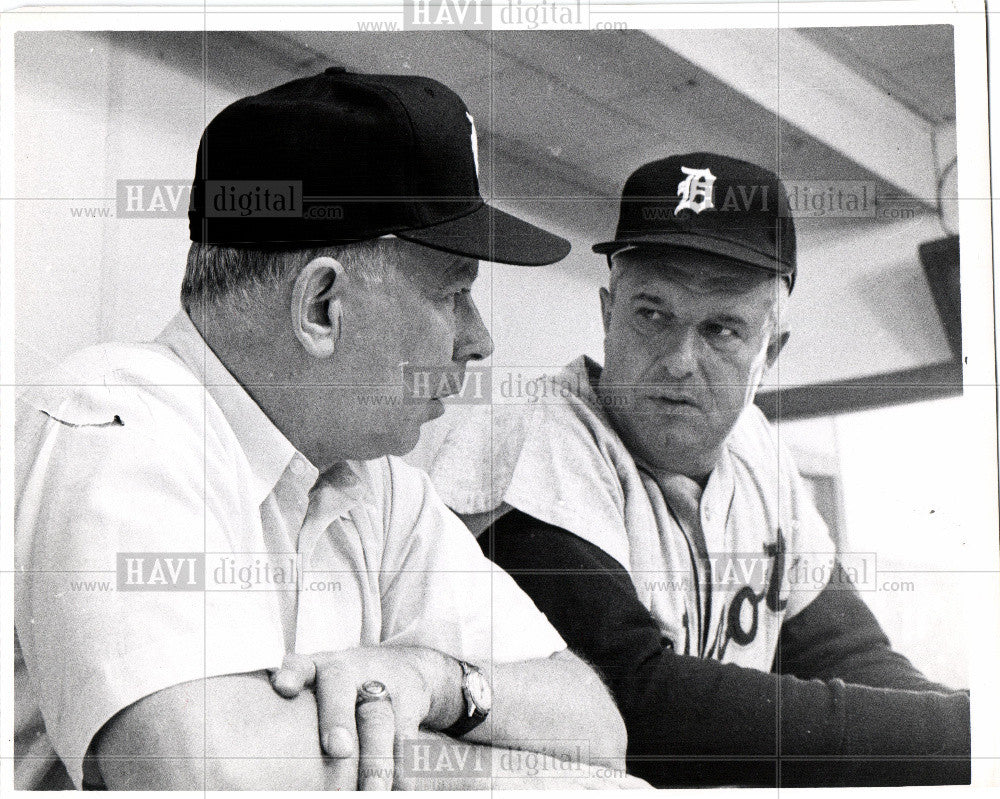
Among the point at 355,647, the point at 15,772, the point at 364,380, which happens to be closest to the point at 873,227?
the point at 364,380

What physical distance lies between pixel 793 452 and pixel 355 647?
718 mm

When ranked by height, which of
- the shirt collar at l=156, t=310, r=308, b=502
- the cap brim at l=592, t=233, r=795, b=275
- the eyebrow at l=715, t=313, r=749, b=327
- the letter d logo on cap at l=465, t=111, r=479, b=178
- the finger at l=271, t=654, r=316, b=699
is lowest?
the finger at l=271, t=654, r=316, b=699

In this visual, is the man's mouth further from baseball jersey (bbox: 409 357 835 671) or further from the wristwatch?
the wristwatch

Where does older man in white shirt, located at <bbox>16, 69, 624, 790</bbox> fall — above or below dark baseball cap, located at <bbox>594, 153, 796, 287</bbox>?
below

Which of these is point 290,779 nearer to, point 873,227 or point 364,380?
point 364,380

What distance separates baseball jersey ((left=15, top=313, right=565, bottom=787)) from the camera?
1.63 meters

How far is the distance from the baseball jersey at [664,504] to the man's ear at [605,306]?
7cm

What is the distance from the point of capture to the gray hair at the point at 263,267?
1.67 meters

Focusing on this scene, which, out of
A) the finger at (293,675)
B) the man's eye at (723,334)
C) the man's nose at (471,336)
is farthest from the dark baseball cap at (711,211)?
the finger at (293,675)

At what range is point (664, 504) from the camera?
1756mm

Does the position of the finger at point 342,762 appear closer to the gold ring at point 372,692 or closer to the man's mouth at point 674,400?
the gold ring at point 372,692

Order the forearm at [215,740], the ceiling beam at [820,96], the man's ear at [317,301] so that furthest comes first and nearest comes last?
the ceiling beam at [820,96] < the man's ear at [317,301] < the forearm at [215,740]

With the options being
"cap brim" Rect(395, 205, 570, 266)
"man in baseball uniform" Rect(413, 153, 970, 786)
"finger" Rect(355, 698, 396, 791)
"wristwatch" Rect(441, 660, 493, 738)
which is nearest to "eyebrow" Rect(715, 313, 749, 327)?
"man in baseball uniform" Rect(413, 153, 970, 786)

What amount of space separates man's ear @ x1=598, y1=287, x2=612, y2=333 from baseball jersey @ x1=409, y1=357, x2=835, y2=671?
0.23ft
